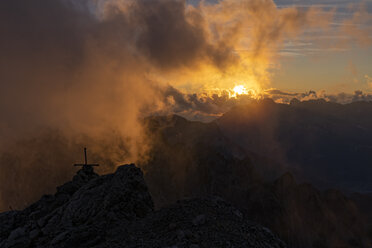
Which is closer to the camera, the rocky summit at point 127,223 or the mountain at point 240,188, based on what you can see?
the rocky summit at point 127,223

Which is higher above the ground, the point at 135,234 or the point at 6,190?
the point at 6,190

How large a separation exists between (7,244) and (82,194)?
6438 millimetres

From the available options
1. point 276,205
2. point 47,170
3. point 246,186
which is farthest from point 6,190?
point 276,205

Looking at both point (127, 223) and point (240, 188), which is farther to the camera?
point (240, 188)

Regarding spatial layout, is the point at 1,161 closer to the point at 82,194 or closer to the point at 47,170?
the point at 47,170

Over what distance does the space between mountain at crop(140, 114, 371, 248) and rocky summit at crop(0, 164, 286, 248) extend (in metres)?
114

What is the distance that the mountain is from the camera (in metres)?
151

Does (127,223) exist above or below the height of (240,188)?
below

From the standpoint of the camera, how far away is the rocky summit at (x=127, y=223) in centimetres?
1838

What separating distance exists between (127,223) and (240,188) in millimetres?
146560

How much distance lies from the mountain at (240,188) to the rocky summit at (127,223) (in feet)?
374

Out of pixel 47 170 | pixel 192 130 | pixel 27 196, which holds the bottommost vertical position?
pixel 27 196

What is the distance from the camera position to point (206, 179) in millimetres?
166875

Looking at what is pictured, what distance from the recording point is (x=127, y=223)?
2200 centimetres
